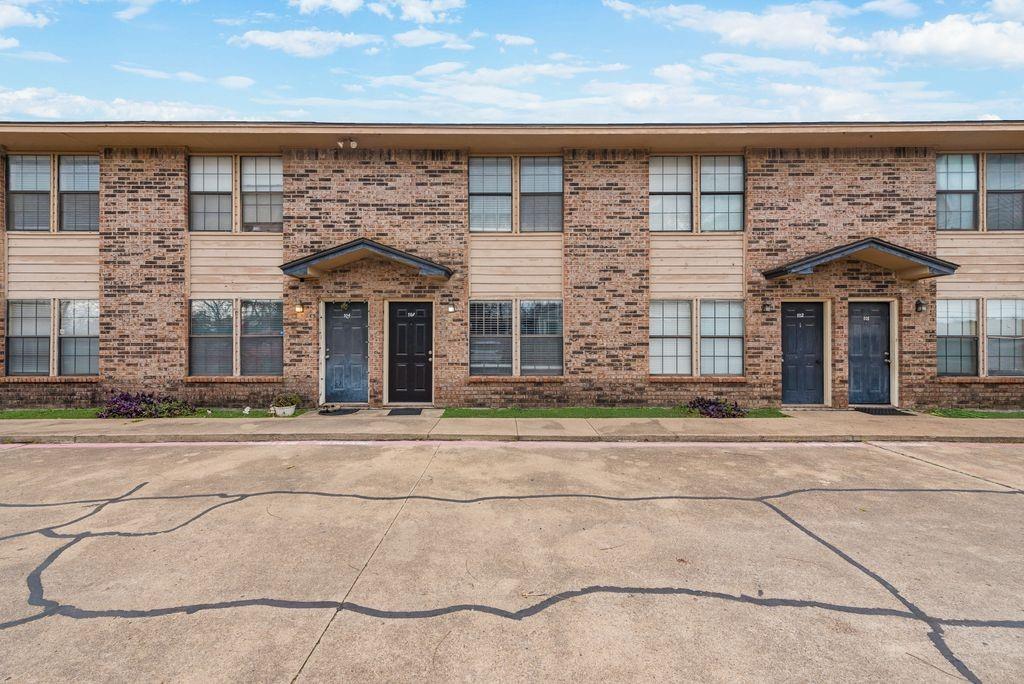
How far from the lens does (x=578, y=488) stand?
532 centimetres

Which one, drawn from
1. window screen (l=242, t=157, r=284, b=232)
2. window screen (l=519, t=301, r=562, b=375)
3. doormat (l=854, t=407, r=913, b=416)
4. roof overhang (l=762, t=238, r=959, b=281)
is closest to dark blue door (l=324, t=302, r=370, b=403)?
window screen (l=242, t=157, r=284, b=232)

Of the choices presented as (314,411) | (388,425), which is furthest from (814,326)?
(314,411)

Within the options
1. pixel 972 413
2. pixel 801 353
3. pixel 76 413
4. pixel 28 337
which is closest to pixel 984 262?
pixel 972 413

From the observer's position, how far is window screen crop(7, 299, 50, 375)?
33.6 feet

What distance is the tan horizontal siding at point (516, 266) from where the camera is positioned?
34.2 ft

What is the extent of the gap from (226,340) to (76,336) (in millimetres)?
3453

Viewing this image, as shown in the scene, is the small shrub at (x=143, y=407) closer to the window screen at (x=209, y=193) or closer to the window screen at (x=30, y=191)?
the window screen at (x=209, y=193)

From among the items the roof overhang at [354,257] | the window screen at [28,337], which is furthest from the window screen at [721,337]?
the window screen at [28,337]

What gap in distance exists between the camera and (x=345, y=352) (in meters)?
10.5

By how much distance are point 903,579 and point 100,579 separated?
20.3 ft

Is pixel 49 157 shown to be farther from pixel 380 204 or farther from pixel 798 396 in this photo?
pixel 798 396

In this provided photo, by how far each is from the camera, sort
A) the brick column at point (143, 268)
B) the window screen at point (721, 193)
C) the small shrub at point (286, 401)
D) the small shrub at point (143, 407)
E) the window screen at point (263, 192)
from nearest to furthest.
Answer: the small shrub at point (143, 407) < the small shrub at point (286, 401) < the brick column at point (143, 268) < the window screen at point (263, 192) < the window screen at point (721, 193)

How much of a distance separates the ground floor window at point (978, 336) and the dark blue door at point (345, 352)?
13637 millimetres

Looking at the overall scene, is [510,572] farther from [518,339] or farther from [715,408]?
[715,408]
